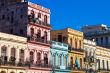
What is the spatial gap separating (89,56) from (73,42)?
675 cm

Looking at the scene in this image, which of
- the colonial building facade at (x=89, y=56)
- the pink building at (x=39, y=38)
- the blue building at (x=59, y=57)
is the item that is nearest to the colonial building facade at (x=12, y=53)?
the pink building at (x=39, y=38)

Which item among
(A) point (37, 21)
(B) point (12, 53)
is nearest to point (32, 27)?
(A) point (37, 21)

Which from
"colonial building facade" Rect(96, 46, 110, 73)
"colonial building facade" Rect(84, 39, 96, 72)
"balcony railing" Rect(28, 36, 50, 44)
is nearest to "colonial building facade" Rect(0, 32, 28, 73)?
"balcony railing" Rect(28, 36, 50, 44)

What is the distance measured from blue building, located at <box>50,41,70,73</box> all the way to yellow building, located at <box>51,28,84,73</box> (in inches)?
74.1

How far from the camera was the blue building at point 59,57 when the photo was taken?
6431 centimetres

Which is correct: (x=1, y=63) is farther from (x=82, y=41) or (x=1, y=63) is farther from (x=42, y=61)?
(x=82, y=41)

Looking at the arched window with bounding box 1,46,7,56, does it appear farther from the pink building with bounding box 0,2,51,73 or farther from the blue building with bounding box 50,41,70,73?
the blue building with bounding box 50,41,70,73

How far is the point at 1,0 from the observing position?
6806 cm

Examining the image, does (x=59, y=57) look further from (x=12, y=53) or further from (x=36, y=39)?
(x=12, y=53)

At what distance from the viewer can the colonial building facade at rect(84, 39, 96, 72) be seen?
75.2 m

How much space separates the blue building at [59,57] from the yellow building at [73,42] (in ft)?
6.18

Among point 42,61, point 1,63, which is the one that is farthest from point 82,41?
point 1,63

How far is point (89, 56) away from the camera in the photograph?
250 ft

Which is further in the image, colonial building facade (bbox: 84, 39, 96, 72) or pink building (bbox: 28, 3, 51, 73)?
colonial building facade (bbox: 84, 39, 96, 72)
